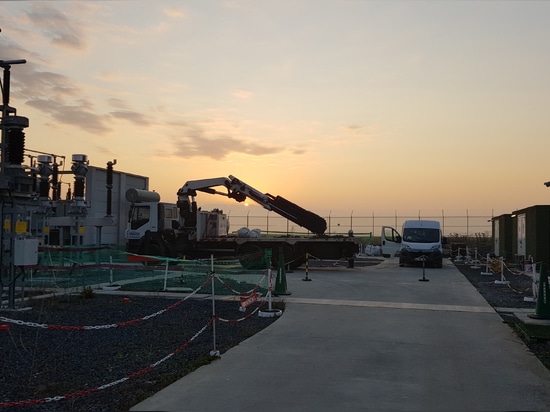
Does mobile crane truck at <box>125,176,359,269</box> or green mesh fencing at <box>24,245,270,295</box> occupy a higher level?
mobile crane truck at <box>125,176,359,269</box>

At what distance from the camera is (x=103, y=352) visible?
A: 8.52 m

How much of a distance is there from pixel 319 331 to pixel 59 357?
4700 mm

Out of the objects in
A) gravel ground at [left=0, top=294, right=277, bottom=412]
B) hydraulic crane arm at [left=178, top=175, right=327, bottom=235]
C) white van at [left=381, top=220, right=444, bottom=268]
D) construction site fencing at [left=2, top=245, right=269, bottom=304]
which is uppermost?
hydraulic crane arm at [left=178, top=175, right=327, bottom=235]

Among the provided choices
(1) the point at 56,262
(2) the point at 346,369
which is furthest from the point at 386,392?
(1) the point at 56,262

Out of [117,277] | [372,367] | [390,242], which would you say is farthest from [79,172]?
[390,242]

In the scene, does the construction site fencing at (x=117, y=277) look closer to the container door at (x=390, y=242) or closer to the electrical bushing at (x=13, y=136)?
the electrical bushing at (x=13, y=136)

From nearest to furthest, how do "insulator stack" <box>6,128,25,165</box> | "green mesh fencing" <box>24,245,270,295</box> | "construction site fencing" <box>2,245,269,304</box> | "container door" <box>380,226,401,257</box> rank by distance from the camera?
"insulator stack" <box>6,128,25,165</box>
"construction site fencing" <box>2,245,269,304</box>
"green mesh fencing" <box>24,245,270,295</box>
"container door" <box>380,226,401,257</box>

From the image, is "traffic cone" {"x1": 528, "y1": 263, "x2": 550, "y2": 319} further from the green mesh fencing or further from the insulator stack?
the insulator stack

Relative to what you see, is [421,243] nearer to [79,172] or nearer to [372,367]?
[79,172]

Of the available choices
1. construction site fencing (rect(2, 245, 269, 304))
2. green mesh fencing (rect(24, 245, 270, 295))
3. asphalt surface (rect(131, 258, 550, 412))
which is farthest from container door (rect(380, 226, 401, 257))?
asphalt surface (rect(131, 258, 550, 412))

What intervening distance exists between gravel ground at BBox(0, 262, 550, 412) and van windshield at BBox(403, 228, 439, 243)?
15679 mm

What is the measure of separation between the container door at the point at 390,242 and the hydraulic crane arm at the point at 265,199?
1263cm

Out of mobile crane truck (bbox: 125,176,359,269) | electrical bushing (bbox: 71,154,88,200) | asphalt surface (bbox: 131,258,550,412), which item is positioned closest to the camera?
asphalt surface (bbox: 131,258,550,412)

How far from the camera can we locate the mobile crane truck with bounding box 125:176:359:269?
2511 centimetres
